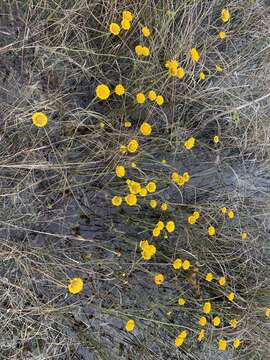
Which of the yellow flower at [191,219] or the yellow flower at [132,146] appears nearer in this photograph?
the yellow flower at [132,146]

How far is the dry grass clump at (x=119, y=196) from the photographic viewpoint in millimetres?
1076

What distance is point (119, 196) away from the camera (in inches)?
44.7

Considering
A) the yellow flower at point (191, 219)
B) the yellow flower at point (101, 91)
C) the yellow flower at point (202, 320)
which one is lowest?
the yellow flower at point (202, 320)


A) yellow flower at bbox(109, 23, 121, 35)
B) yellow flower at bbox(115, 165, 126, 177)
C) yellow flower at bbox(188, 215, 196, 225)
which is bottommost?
yellow flower at bbox(188, 215, 196, 225)

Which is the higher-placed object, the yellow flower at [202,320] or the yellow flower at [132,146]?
the yellow flower at [132,146]

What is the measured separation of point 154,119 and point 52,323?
69 cm

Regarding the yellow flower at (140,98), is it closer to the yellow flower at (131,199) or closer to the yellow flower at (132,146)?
the yellow flower at (132,146)

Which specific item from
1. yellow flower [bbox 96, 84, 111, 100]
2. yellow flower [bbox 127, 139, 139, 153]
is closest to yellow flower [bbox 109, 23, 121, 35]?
yellow flower [bbox 96, 84, 111, 100]

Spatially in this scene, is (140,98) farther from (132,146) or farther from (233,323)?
(233,323)

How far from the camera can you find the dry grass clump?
1.08 metres

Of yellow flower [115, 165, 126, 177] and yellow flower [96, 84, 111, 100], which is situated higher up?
yellow flower [96, 84, 111, 100]

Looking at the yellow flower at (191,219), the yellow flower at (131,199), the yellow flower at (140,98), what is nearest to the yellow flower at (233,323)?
the yellow flower at (191,219)

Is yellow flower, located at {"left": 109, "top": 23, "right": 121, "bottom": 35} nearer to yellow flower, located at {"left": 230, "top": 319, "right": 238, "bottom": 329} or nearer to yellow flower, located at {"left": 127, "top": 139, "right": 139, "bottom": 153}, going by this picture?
yellow flower, located at {"left": 127, "top": 139, "right": 139, "bottom": 153}

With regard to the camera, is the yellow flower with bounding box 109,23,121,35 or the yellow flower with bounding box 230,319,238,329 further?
the yellow flower with bounding box 230,319,238,329
